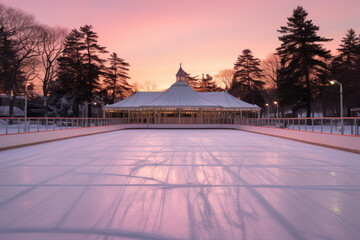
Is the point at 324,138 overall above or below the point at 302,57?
below

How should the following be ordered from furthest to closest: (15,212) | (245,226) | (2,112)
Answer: (2,112) → (15,212) → (245,226)

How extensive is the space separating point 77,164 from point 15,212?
4149 mm

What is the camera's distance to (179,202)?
426 cm

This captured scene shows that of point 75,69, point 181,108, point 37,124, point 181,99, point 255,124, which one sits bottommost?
point 255,124

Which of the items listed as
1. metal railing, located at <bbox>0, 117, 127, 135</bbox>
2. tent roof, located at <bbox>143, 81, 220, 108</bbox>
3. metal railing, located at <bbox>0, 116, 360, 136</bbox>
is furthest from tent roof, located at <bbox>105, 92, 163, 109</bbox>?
metal railing, located at <bbox>0, 117, 127, 135</bbox>

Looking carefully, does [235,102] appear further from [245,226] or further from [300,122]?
[245,226]

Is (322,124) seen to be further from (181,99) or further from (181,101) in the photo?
(181,99)

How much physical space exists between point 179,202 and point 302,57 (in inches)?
1445

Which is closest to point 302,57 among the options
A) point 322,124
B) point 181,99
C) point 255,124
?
point 255,124

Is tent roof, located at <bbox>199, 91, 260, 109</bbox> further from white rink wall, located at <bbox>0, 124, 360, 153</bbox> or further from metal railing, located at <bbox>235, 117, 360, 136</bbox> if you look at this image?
metal railing, located at <bbox>235, 117, 360, 136</bbox>

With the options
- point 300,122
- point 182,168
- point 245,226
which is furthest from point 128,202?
point 300,122

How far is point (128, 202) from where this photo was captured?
4.23m

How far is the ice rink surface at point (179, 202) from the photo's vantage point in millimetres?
3143

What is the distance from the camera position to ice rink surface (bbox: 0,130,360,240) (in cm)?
314
